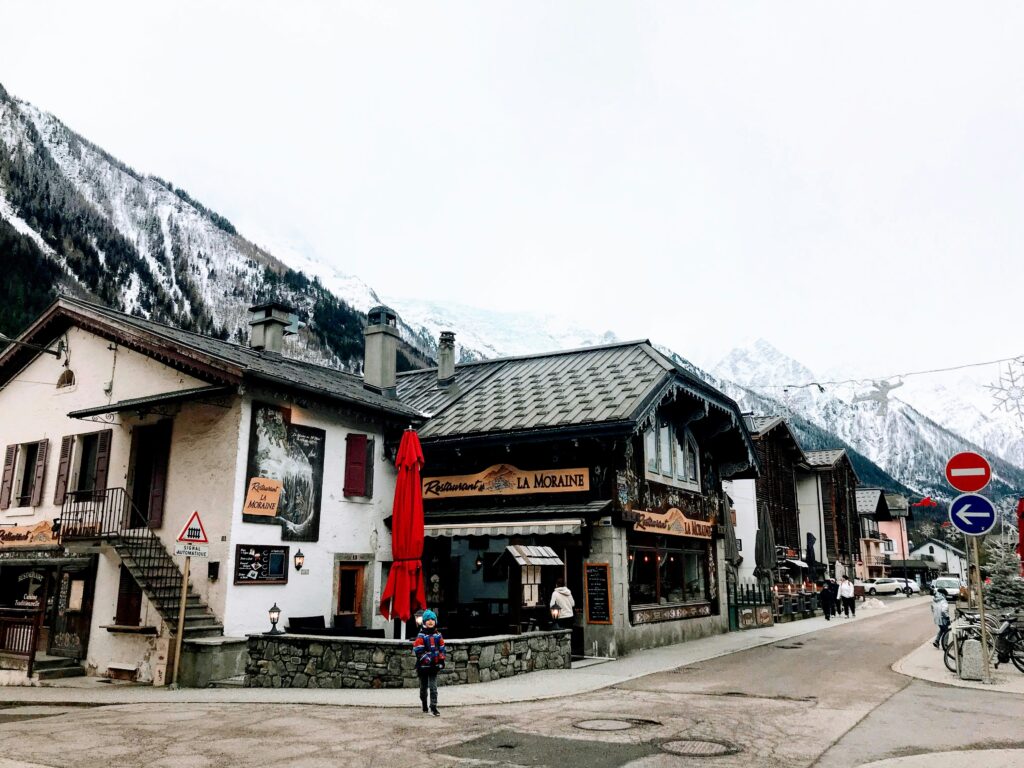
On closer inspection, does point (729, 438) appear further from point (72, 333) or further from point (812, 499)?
point (812, 499)

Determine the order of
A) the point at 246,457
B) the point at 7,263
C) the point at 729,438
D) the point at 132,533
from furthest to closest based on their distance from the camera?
the point at 7,263 → the point at 729,438 → the point at 132,533 → the point at 246,457

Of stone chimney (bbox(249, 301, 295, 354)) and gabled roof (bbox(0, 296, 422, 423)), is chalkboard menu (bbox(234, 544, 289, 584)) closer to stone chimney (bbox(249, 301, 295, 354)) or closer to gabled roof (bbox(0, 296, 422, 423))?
gabled roof (bbox(0, 296, 422, 423))

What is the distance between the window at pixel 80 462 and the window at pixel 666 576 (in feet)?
40.7

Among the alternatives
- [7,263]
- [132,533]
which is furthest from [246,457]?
[7,263]

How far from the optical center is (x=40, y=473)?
19.6 meters

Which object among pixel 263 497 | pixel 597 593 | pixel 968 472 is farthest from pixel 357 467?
pixel 968 472

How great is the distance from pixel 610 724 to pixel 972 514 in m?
6.78

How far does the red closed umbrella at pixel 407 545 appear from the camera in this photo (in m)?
14.2

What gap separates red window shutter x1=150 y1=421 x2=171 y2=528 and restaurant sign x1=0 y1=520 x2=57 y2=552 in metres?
3.24

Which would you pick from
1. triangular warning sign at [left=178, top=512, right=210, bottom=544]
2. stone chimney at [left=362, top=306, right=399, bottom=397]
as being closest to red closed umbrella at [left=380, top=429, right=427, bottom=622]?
triangular warning sign at [left=178, top=512, right=210, bottom=544]

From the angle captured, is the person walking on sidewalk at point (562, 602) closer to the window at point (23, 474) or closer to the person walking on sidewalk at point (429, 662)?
the person walking on sidewalk at point (429, 662)

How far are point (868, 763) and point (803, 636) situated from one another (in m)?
16.4

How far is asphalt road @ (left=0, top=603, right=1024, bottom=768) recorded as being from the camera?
7.93 metres

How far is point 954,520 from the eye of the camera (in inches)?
484
